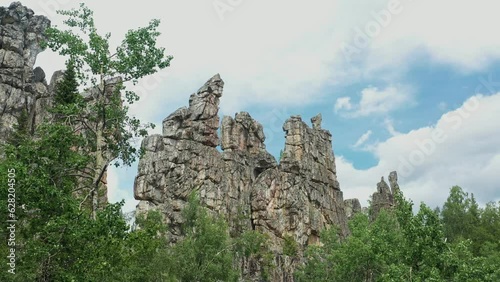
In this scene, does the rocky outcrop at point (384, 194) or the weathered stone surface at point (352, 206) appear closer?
the rocky outcrop at point (384, 194)

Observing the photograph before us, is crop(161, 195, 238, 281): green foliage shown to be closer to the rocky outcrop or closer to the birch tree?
the birch tree

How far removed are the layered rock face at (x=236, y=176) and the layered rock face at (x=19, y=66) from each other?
22643 mm

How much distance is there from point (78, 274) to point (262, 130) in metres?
90.2

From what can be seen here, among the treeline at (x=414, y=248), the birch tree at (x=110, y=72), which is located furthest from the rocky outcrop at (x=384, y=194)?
the birch tree at (x=110, y=72)

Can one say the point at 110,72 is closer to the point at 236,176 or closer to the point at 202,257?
the point at 202,257

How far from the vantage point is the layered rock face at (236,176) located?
90.2 m

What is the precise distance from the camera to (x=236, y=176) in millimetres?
97250

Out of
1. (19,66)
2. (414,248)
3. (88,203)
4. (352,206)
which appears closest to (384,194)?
(352,206)

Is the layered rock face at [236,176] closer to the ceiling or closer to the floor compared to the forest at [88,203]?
closer to the ceiling

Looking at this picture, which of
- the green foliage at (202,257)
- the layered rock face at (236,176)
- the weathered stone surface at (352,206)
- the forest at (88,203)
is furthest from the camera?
the weathered stone surface at (352,206)

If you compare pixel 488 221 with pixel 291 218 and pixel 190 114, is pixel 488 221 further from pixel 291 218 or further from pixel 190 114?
pixel 190 114

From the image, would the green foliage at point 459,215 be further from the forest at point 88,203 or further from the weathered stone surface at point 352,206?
the forest at point 88,203

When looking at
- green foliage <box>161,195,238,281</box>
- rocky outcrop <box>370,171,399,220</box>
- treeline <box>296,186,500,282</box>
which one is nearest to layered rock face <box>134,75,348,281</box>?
rocky outcrop <box>370,171,399,220</box>

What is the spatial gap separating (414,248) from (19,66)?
81962mm
